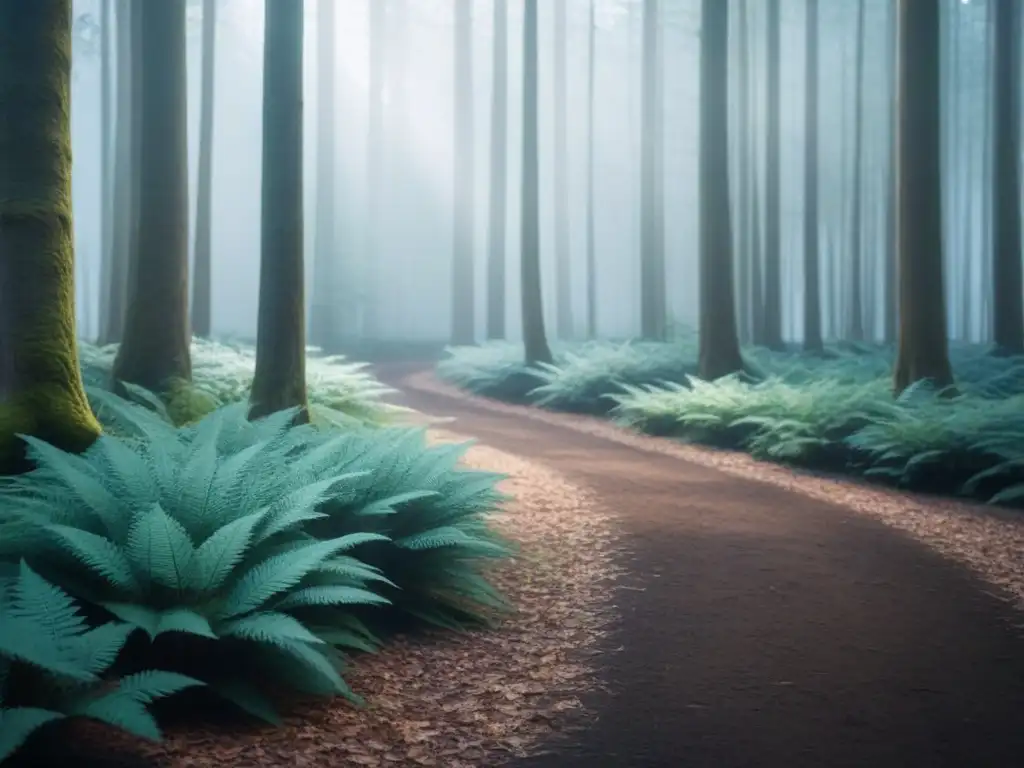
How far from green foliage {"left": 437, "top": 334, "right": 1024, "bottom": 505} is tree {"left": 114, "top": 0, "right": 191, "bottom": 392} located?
713cm

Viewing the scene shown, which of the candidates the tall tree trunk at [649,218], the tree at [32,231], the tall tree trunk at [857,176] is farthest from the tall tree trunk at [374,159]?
the tree at [32,231]

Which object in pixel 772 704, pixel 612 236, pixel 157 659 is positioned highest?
pixel 612 236

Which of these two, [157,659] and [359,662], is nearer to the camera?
[157,659]

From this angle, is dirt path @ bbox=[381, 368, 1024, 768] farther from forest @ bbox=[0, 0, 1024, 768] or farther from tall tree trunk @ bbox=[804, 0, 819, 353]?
tall tree trunk @ bbox=[804, 0, 819, 353]

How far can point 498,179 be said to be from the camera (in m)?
29.5

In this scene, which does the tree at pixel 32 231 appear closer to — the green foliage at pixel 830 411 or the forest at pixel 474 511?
the forest at pixel 474 511

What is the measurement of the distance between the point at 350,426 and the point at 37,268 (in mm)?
4572

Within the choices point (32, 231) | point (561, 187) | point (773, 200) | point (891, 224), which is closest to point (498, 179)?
point (561, 187)

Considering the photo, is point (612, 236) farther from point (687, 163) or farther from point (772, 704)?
point (772, 704)

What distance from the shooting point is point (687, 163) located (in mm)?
42438

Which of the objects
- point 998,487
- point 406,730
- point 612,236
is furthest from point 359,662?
point 612,236

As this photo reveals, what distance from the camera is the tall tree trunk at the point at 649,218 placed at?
27016 millimetres

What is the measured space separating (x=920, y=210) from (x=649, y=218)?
49.8ft

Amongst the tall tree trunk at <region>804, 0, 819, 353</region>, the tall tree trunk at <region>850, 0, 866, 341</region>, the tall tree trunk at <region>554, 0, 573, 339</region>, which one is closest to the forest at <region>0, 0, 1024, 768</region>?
the tall tree trunk at <region>804, 0, 819, 353</region>
